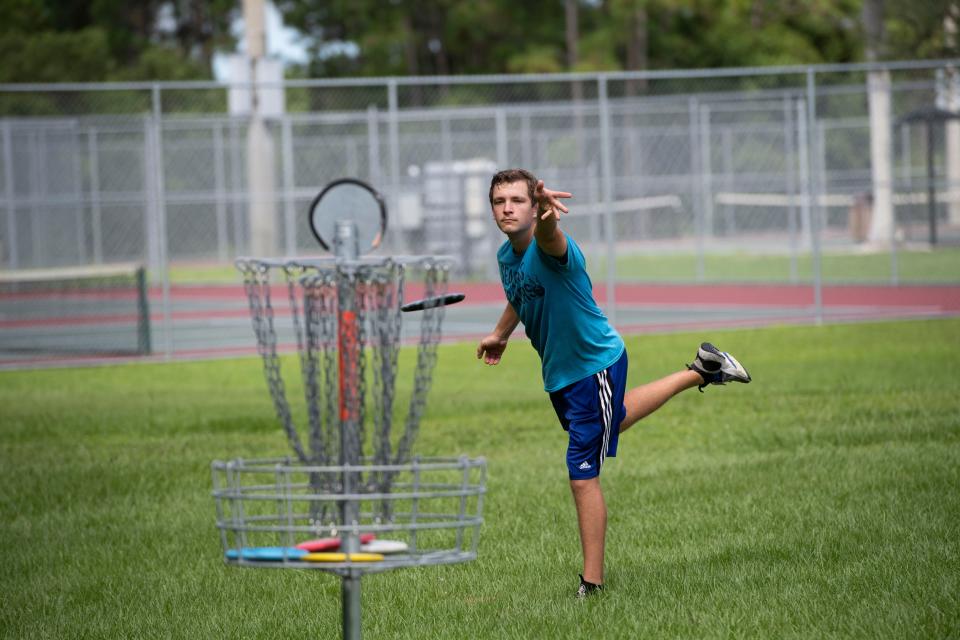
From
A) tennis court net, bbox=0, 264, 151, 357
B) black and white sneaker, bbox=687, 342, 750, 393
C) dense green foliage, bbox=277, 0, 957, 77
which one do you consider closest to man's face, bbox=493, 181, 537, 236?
black and white sneaker, bbox=687, 342, 750, 393

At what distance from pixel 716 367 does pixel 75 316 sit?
16.3m

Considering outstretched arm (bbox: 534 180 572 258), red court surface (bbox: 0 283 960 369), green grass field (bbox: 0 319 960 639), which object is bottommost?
green grass field (bbox: 0 319 960 639)

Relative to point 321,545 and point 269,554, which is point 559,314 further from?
point 269,554

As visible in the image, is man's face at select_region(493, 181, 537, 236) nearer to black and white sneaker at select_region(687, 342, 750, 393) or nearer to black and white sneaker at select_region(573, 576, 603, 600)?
black and white sneaker at select_region(687, 342, 750, 393)

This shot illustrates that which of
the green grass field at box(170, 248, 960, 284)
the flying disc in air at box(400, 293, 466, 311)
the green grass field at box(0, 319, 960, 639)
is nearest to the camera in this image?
the flying disc in air at box(400, 293, 466, 311)

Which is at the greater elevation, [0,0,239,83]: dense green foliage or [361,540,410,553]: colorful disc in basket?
[0,0,239,83]: dense green foliage

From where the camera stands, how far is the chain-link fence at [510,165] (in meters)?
21.2

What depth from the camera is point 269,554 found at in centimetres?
333

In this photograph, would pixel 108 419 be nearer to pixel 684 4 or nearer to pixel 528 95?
pixel 684 4

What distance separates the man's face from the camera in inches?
195

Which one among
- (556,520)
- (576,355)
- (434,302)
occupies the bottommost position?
(556,520)

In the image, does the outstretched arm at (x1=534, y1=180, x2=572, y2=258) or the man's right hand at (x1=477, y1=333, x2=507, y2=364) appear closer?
the outstretched arm at (x1=534, y1=180, x2=572, y2=258)

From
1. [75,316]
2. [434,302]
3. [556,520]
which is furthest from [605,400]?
[75,316]

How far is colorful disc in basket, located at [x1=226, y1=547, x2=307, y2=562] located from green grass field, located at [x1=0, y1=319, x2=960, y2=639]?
5.96 ft
